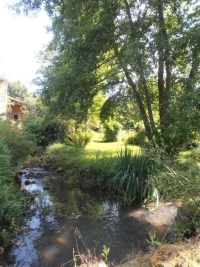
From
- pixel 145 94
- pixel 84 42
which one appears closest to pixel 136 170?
pixel 145 94

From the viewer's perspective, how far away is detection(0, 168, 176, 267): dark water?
3.39 metres

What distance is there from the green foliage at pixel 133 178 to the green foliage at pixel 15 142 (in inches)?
113

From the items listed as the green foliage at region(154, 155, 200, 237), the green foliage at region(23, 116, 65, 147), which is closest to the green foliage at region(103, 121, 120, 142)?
the green foliage at region(23, 116, 65, 147)

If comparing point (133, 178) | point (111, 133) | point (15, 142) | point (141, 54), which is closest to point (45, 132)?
point (111, 133)

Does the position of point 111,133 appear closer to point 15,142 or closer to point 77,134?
point 77,134

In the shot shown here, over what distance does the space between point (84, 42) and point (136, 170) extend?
141 inches

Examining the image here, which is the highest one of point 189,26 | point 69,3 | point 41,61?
point 41,61

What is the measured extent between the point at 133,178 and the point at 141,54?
3.07 meters

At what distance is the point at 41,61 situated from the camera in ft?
52.7

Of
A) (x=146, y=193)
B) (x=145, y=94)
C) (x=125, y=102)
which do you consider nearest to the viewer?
(x=146, y=193)

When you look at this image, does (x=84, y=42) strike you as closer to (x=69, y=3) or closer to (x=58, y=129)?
(x=69, y=3)

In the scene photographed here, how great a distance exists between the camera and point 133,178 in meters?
5.41

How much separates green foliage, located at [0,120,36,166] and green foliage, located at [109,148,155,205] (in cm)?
287

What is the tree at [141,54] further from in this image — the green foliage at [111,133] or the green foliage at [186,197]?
the green foliage at [111,133]
